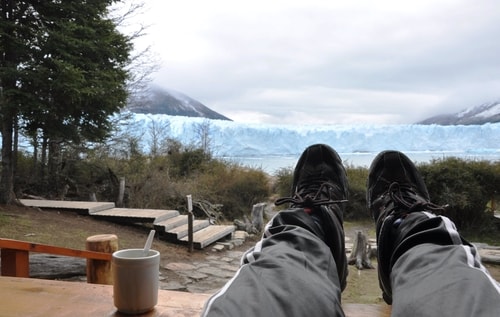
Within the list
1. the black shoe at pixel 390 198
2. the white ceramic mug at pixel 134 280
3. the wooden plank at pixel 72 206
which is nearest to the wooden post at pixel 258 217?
the wooden plank at pixel 72 206

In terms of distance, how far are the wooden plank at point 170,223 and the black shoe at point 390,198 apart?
296 centimetres

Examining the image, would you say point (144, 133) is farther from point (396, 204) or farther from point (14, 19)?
point (396, 204)

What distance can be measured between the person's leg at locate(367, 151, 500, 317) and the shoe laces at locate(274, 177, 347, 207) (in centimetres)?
18

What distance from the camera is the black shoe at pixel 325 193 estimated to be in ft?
3.23

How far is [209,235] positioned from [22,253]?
9.83ft

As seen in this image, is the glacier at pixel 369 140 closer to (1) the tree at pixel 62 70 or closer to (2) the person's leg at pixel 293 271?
(1) the tree at pixel 62 70

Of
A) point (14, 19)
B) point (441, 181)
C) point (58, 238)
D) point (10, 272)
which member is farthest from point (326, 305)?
point (441, 181)

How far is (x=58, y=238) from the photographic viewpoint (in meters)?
3.28

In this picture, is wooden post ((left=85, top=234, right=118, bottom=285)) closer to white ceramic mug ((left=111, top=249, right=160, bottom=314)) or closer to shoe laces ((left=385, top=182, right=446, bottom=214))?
white ceramic mug ((left=111, top=249, right=160, bottom=314))

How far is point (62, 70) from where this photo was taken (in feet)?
11.5

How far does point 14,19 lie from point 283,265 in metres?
4.23

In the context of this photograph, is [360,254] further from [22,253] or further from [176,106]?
[176,106]

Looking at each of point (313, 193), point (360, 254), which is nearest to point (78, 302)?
point (313, 193)

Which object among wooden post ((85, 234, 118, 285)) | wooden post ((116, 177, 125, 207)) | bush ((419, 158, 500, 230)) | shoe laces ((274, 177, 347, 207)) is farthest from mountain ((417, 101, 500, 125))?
wooden post ((116, 177, 125, 207))
